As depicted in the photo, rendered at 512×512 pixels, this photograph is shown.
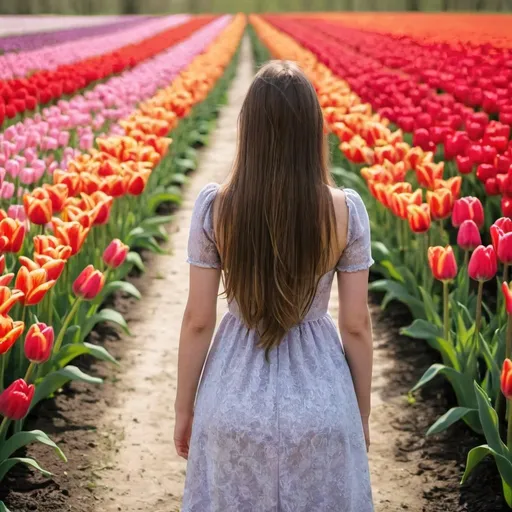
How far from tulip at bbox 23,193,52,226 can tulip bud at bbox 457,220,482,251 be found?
5.89ft

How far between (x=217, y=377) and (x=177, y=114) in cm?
657

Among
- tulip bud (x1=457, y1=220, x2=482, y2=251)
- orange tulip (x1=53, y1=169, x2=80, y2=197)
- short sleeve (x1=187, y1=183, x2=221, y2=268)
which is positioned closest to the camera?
short sleeve (x1=187, y1=183, x2=221, y2=268)

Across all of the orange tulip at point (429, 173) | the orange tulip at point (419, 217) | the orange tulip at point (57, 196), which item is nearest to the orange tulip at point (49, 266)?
the orange tulip at point (57, 196)

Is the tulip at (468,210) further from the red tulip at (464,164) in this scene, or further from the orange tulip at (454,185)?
the red tulip at (464,164)

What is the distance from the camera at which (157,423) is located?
13.7 ft

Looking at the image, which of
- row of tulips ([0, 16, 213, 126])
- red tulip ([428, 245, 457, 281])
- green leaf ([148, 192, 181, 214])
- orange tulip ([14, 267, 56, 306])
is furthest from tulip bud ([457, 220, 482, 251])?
row of tulips ([0, 16, 213, 126])

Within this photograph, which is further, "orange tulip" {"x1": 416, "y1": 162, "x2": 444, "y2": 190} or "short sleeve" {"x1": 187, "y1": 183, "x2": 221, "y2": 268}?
"orange tulip" {"x1": 416, "y1": 162, "x2": 444, "y2": 190}

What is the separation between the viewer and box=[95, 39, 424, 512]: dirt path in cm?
355

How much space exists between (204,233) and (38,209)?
2014 millimetres

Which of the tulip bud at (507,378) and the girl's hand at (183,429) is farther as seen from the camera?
the tulip bud at (507,378)

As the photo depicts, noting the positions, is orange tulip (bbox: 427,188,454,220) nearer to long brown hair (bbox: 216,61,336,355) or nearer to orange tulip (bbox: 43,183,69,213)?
orange tulip (bbox: 43,183,69,213)

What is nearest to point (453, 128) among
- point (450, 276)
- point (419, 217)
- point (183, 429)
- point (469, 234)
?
point (419, 217)

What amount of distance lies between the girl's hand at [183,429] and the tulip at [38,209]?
72.5 inches

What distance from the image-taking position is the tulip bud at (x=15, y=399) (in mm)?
2803
